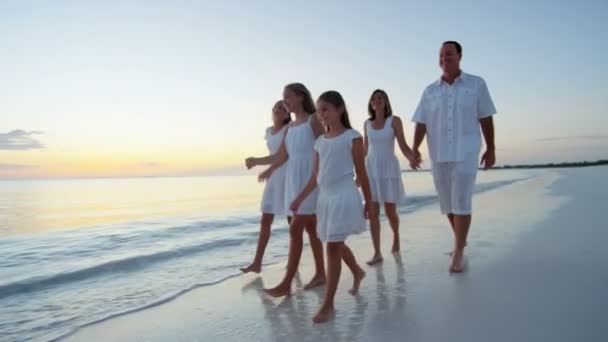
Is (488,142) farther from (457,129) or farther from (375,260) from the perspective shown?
(375,260)

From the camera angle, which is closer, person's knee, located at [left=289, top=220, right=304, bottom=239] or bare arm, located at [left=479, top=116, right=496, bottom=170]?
person's knee, located at [left=289, top=220, right=304, bottom=239]

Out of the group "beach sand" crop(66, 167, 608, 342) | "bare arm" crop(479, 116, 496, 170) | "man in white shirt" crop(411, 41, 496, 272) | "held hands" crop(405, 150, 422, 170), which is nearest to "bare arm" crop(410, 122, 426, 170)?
"held hands" crop(405, 150, 422, 170)

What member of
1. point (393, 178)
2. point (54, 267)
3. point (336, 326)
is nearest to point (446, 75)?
point (393, 178)

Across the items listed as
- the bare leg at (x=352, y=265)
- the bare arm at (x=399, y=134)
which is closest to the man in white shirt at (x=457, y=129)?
the bare arm at (x=399, y=134)

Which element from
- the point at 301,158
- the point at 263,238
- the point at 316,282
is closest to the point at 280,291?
the point at 316,282

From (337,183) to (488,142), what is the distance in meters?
2.17

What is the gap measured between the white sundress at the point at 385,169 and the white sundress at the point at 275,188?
1315 mm

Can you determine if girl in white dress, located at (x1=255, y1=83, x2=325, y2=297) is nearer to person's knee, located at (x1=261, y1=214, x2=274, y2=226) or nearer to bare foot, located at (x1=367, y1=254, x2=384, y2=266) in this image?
person's knee, located at (x1=261, y1=214, x2=274, y2=226)

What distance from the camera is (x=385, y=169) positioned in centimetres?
564

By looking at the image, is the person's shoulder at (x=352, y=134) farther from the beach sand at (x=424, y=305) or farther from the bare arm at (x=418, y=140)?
the bare arm at (x=418, y=140)

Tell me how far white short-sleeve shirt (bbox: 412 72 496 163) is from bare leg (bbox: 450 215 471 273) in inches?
25.2

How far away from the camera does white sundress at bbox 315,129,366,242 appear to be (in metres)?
3.42

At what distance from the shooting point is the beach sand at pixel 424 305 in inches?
116

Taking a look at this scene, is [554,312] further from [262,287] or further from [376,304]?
[262,287]
